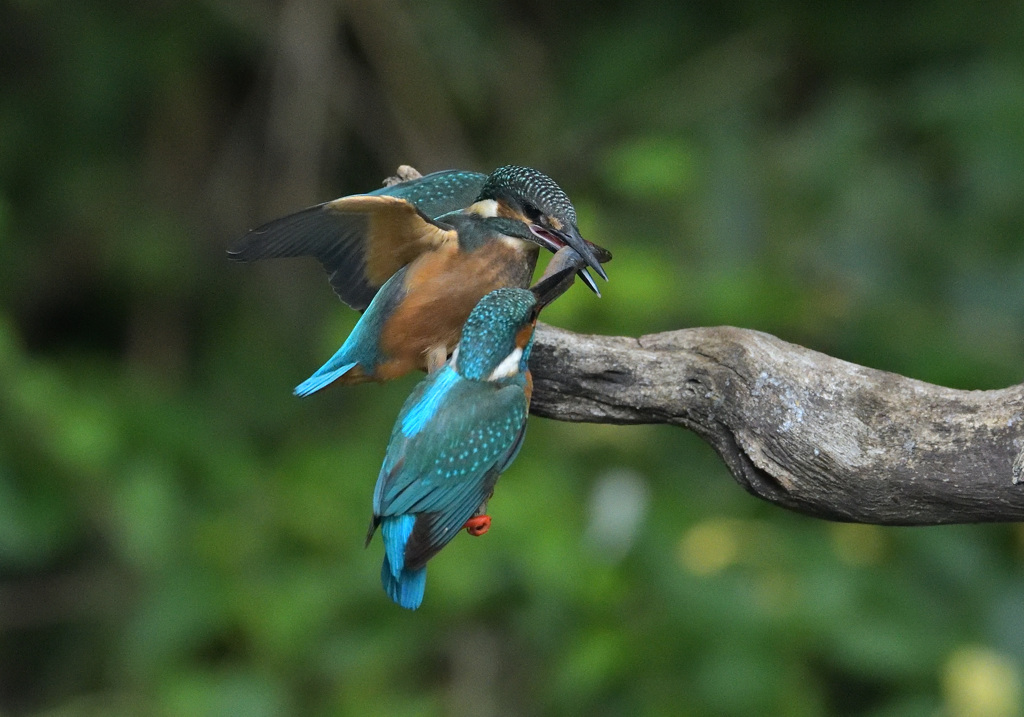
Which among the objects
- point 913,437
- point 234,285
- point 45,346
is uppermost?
point 913,437

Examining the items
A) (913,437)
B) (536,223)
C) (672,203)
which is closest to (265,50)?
(672,203)

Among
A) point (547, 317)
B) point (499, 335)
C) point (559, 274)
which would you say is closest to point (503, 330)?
point (499, 335)

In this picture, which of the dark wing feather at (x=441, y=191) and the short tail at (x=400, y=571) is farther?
the dark wing feather at (x=441, y=191)

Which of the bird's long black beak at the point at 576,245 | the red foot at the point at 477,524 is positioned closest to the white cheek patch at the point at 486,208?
the bird's long black beak at the point at 576,245

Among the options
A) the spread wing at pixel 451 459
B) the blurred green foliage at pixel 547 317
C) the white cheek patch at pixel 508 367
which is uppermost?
the white cheek patch at pixel 508 367

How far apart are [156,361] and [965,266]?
2635 millimetres

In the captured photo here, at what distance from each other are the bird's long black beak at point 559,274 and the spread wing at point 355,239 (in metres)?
0.22

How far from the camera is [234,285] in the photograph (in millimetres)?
4422

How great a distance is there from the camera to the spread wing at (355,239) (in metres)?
2.22

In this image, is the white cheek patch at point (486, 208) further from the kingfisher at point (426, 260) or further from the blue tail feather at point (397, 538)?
the blue tail feather at point (397, 538)

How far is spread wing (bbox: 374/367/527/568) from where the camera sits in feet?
7.43

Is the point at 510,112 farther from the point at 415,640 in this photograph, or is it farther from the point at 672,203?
the point at 415,640

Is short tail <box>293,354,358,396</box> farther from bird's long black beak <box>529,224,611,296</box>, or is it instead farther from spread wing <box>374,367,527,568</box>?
bird's long black beak <box>529,224,611,296</box>

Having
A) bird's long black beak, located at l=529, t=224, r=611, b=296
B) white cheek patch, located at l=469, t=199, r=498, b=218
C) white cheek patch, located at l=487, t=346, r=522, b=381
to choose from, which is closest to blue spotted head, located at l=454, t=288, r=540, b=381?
white cheek patch, located at l=487, t=346, r=522, b=381
